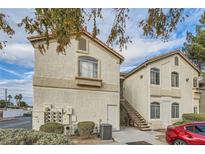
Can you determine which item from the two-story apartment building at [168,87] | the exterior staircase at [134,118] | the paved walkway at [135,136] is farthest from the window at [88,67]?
the paved walkway at [135,136]

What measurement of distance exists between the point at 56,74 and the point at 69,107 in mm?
993

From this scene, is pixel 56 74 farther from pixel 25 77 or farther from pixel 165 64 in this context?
pixel 165 64

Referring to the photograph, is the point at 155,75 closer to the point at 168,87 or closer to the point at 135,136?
the point at 168,87

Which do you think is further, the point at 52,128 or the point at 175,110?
the point at 175,110

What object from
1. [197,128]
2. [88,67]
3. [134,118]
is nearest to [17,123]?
[88,67]

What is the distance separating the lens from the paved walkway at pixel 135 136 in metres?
5.44

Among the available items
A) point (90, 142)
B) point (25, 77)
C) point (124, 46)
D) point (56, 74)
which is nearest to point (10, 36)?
point (25, 77)

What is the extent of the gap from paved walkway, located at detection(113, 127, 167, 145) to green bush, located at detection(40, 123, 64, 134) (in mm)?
1422

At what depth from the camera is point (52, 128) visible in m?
5.30

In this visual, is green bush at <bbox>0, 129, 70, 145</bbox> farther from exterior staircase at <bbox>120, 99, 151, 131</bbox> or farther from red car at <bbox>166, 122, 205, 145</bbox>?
exterior staircase at <bbox>120, 99, 151, 131</bbox>

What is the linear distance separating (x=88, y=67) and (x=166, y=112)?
8.69 ft

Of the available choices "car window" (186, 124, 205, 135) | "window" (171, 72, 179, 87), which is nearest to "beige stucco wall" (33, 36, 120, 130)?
"window" (171, 72, 179, 87)

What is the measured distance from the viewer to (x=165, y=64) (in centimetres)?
648

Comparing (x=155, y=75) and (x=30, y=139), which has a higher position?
(x=155, y=75)
